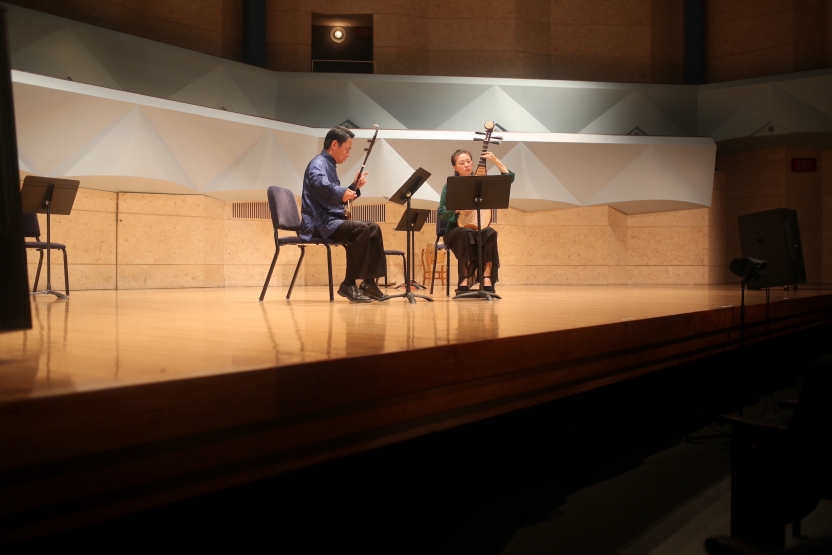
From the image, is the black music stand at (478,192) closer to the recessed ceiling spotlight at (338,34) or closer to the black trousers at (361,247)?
the black trousers at (361,247)

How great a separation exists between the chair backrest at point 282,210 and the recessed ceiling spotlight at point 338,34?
17.7 feet

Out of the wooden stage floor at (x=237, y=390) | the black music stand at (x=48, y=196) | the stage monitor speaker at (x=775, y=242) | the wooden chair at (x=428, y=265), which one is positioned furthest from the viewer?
the wooden chair at (x=428, y=265)

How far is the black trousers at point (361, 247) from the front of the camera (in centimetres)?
432

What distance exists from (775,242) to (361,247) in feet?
14.1

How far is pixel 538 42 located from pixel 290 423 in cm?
919

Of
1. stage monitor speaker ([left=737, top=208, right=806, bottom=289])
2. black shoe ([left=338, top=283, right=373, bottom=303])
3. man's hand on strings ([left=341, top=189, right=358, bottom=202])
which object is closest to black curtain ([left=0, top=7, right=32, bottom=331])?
man's hand on strings ([left=341, top=189, right=358, bottom=202])

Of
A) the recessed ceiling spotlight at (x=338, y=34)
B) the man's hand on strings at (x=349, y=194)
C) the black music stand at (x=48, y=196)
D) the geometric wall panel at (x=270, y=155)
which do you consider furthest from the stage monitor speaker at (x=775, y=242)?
the black music stand at (x=48, y=196)

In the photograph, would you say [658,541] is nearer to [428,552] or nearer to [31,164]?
[428,552]

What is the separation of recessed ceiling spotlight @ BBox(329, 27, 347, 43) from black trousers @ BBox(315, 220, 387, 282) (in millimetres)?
6069

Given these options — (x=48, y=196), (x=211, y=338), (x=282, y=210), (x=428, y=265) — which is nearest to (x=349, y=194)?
(x=282, y=210)

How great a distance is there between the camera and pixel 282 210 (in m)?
4.84

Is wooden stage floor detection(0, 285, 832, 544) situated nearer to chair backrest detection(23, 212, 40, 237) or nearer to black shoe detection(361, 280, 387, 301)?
black shoe detection(361, 280, 387, 301)

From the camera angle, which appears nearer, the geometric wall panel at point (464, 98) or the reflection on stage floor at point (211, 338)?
the reflection on stage floor at point (211, 338)

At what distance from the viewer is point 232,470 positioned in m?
1.38
